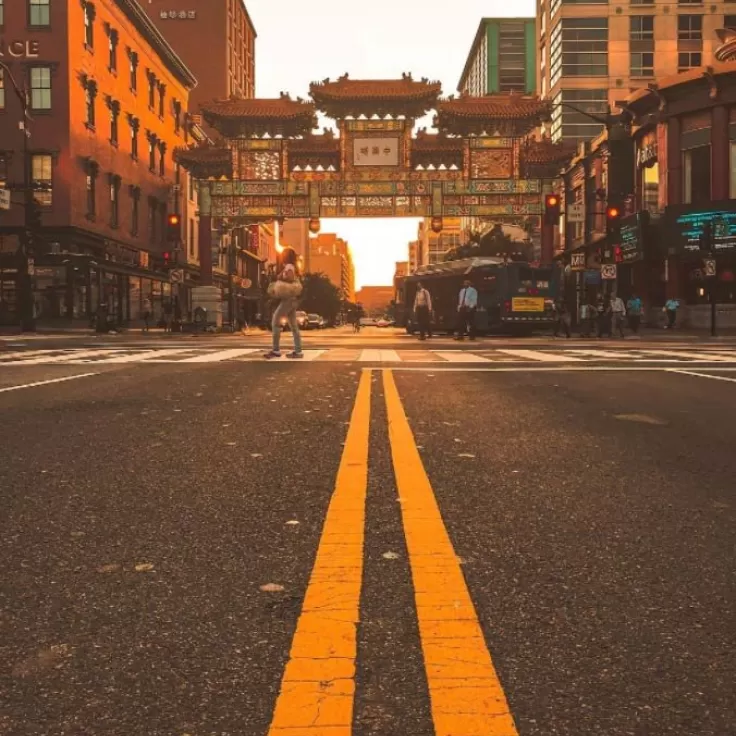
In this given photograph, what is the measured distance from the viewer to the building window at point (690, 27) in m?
63.2

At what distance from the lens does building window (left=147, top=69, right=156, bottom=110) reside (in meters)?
49.1

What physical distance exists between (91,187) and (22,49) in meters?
6.41

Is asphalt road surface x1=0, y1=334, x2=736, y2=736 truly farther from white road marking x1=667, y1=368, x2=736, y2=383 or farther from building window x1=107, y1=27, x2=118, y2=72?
building window x1=107, y1=27, x2=118, y2=72

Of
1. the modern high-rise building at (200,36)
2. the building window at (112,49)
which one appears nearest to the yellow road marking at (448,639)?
the building window at (112,49)

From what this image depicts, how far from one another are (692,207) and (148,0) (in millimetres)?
57860

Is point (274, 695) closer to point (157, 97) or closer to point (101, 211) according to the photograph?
point (101, 211)

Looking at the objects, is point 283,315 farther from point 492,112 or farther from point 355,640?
point 492,112

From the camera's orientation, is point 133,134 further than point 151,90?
No

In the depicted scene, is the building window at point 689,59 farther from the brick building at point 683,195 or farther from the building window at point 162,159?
the building window at point 162,159

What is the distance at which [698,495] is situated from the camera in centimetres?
389

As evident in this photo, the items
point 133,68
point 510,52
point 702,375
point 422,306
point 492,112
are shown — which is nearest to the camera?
point 702,375

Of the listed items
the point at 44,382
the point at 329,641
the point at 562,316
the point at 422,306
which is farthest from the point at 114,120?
the point at 329,641

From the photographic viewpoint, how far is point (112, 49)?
4231 cm

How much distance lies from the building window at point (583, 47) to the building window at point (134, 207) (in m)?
36.8
